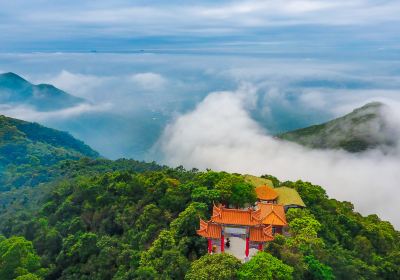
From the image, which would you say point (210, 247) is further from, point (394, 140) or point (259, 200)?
point (394, 140)

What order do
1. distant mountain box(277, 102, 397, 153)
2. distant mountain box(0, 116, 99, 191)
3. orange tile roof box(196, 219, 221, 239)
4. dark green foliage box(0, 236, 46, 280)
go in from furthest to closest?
distant mountain box(277, 102, 397, 153) < distant mountain box(0, 116, 99, 191) < dark green foliage box(0, 236, 46, 280) < orange tile roof box(196, 219, 221, 239)

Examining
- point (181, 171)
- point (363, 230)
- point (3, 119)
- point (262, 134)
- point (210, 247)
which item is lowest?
point (210, 247)

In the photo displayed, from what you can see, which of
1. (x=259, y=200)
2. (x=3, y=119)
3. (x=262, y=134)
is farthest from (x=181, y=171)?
(x=262, y=134)

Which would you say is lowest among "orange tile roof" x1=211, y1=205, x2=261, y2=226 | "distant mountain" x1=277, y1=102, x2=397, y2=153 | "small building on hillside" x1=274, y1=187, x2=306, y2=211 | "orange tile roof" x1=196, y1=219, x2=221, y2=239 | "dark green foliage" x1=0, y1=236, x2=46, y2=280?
"dark green foliage" x1=0, y1=236, x2=46, y2=280

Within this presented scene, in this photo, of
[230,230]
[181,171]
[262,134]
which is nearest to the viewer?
[230,230]

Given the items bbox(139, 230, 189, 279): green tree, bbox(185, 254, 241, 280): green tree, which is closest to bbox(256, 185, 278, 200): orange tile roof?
bbox(139, 230, 189, 279): green tree

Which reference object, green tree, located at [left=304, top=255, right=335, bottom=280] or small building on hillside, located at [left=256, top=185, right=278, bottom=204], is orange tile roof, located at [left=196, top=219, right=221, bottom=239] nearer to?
green tree, located at [left=304, top=255, right=335, bottom=280]

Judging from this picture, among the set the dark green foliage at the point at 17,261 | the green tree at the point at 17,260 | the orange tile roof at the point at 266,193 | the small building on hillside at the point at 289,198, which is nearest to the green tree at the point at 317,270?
the small building on hillside at the point at 289,198
